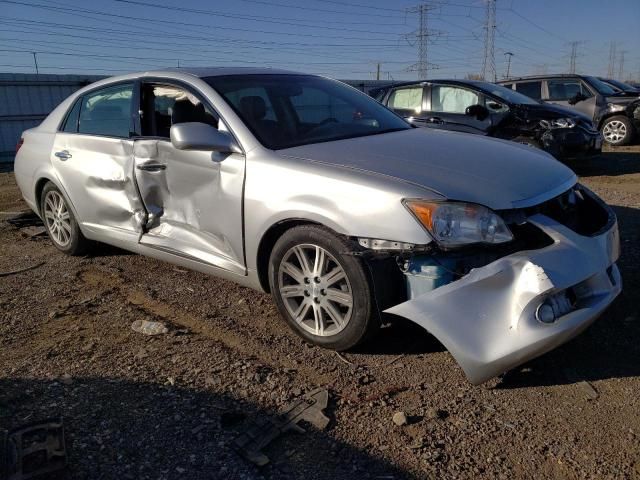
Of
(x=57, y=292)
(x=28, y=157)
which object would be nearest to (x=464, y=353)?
(x=57, y=292)

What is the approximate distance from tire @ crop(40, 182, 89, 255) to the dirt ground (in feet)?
3.25

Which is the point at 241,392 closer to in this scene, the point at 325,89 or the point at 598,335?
the point at 598,335

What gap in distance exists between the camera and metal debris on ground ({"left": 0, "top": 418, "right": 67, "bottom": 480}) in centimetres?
212

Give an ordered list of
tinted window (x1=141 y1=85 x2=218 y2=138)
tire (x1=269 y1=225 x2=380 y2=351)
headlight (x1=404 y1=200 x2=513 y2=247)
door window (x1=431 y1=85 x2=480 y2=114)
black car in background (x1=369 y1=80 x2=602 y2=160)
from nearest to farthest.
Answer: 1. headlight (x1=404 y1=200 x2=513 y2=247)
2. tire (x1=269 y1=225 x2=380 y2=351)
3. tinted window (x1=141 y1=85 x2=218 y2=138)
4. black car in background (x1=369 y1=80 x2=602 y2=160)
5. door window (x1=431 y1=85 x2=480 y2=114)

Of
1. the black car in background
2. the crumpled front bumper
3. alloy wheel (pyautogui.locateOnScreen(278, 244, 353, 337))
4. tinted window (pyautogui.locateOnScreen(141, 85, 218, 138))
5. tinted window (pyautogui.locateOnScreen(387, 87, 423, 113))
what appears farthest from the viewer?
tinted window (pyautogui.locateOnScreen(387, 87, 423, 113))

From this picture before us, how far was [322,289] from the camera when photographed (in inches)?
116

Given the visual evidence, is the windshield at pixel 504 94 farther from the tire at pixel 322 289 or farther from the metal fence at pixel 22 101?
the metal fence at pixel 22 101

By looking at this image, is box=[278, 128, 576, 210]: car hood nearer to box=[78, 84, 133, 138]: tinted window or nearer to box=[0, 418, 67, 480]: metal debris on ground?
box=[78, 84, 133, 138]: tinted window

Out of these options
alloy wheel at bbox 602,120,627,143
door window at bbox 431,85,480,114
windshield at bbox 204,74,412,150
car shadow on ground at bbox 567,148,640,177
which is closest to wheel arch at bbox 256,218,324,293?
windshield at bbox 204,74,412,150

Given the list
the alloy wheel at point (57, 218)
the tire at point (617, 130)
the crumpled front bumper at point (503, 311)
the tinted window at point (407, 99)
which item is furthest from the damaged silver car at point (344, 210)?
the tire at point (617, 130)

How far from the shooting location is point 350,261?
274 centimetres

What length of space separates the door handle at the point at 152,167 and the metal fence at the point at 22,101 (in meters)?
11.2

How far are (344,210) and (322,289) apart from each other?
484 mm

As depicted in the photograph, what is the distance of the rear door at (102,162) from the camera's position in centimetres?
404
